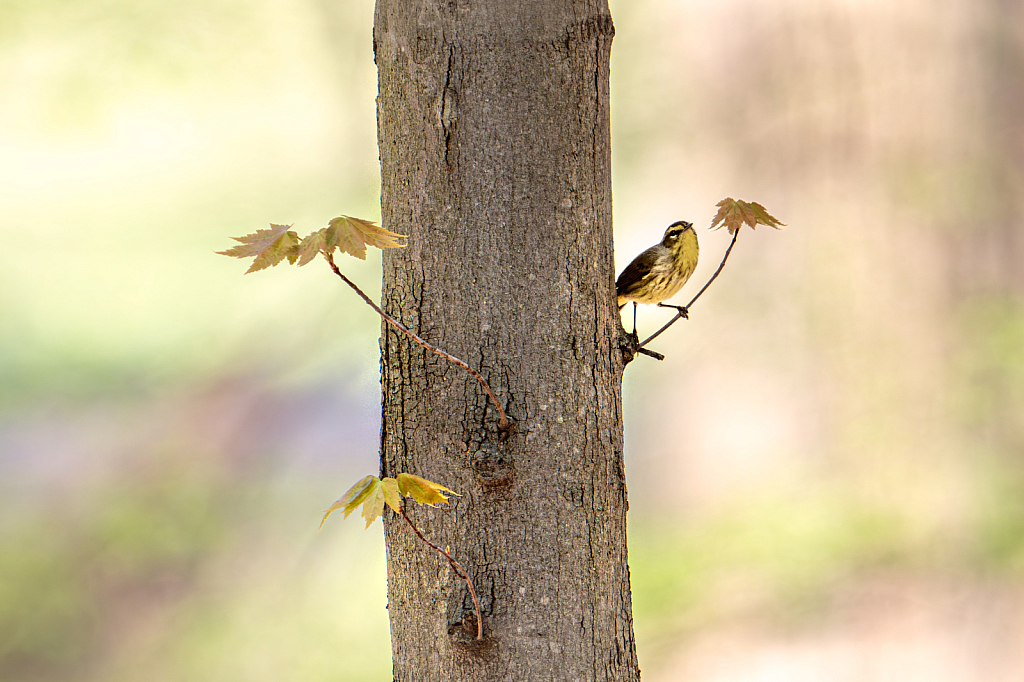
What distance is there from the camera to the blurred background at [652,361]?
203cm

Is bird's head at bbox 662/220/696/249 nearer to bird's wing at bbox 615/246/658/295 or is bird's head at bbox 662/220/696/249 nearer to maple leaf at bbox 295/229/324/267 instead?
bird's wing at bbox 615/246/658/295

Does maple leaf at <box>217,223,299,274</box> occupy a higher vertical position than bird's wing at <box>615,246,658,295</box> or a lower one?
lower

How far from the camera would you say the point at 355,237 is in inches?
27.7

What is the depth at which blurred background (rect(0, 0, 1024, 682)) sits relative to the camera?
79.8 inches

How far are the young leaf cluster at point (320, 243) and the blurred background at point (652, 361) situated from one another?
1.36m

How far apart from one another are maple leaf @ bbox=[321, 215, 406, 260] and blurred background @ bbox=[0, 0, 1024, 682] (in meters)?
1.37

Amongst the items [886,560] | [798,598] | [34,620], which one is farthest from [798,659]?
[34,620]

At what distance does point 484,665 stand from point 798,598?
1.84m

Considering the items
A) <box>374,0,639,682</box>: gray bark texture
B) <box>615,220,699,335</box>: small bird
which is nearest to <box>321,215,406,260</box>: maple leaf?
<box>374,0,639,682</box>: gray bark texture

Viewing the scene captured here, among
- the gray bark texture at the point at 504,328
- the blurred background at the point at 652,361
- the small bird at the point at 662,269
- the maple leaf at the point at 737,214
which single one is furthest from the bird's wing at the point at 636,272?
the blurred background at the point at 652,361

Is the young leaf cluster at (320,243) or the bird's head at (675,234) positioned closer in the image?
the young leaf cluster at (320,243)

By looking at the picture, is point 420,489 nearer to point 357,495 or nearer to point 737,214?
point 357,495

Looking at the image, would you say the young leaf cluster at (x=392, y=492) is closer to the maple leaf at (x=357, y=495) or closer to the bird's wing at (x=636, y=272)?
the maple leaf at (x=357, y=495)

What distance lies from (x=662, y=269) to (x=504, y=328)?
1.02 ft
